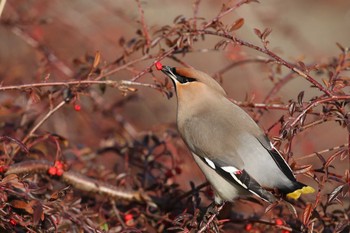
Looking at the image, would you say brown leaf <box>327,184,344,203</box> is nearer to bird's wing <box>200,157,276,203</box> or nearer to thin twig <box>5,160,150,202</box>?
bird's wing <box>200,157,276,203</box>

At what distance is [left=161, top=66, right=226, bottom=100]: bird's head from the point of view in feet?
10.6

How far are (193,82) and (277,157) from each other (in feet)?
2.23

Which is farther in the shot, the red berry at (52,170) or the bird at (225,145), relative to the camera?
the red berry at (52,170)

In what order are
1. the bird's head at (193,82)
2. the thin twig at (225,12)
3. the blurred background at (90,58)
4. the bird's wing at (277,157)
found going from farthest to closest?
the blurred background at (90,58) < the bird's head at (193,82) < the thin twig at (225,12) < the bird's wing at (277,157)

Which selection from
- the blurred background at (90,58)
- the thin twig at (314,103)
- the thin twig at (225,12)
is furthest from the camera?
the blurred background at (90,58)

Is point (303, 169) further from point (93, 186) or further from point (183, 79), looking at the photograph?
point (93, 186)

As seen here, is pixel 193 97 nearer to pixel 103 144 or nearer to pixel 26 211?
pixel 103 144

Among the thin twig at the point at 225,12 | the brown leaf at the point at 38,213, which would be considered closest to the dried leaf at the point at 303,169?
the thin twig at the point at 225,12

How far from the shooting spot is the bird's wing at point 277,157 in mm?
2666

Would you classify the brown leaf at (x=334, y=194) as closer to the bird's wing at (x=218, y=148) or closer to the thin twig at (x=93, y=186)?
the bird's wing at (x=218, y=148)

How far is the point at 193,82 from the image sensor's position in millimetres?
3260

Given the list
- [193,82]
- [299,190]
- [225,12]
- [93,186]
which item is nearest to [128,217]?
[93,186]

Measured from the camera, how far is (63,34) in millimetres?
4953

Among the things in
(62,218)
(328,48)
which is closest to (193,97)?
(62,218)
